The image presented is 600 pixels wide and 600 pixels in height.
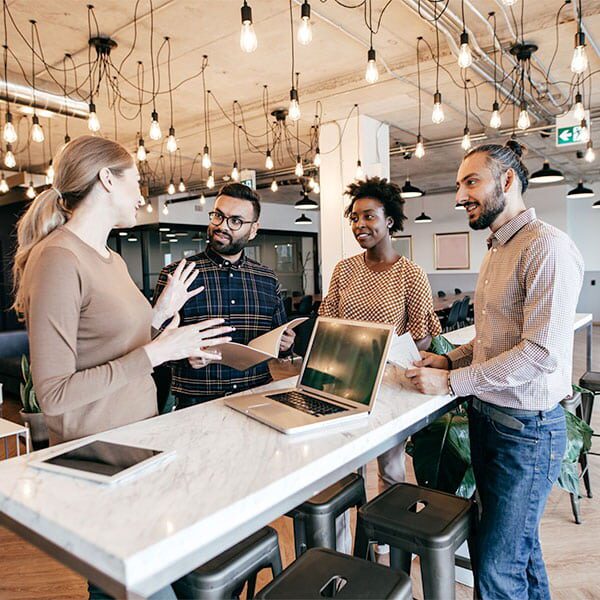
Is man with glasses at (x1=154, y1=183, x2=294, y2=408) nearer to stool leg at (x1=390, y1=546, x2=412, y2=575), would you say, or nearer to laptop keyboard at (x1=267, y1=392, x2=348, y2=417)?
laptop keyboard at (x1=267, y1=392, x2=348, y2=417)

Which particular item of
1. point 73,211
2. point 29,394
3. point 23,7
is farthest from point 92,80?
point 73,211

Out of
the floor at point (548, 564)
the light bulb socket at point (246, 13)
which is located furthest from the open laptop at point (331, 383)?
the light bulb socket at point (246, 13)

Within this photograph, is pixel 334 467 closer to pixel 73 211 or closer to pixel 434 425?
pixel 73 211

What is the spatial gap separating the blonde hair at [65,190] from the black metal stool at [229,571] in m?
0.82

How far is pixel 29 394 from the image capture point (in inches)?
147

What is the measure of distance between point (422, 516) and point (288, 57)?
434cm

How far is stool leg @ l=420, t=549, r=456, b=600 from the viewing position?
54.5 inches

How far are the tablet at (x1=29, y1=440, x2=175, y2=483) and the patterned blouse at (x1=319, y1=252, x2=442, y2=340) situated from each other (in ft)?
4.57

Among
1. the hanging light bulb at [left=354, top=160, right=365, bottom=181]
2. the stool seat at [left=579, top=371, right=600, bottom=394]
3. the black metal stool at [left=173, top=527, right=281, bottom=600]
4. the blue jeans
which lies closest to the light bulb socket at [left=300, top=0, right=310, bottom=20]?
the blue jeans

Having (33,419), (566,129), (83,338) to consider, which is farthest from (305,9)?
(566,129)

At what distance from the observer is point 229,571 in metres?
1.22

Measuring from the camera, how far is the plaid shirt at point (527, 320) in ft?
4.58

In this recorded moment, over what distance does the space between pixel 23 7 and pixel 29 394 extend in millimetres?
2835

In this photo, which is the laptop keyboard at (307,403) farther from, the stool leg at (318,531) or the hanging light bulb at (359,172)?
the hanging light bulb at (359,172)
